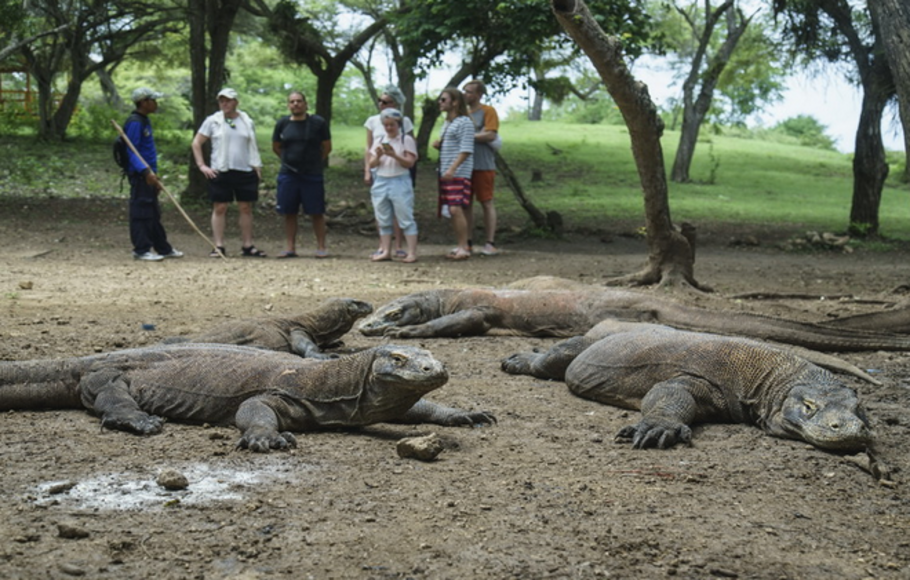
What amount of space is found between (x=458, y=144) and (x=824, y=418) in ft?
22.3

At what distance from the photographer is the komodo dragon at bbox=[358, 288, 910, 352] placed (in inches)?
252

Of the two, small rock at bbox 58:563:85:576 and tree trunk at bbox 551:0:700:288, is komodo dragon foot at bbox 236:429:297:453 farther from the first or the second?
tree trunk at bbox 551:0:700:288

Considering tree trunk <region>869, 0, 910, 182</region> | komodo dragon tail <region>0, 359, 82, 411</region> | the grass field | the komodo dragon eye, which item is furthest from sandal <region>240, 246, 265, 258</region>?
the komodo dragon eye

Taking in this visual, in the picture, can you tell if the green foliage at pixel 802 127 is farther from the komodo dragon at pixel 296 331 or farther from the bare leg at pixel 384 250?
the komodo dragon at pixel 296 331

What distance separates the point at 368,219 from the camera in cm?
1431

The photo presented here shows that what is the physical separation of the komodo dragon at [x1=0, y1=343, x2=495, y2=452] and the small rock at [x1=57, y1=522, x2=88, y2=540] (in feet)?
3.34

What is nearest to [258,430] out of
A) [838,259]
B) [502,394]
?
[502,394]

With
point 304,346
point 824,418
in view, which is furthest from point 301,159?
point 824,418

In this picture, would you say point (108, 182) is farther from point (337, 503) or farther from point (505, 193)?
point (337, 503)

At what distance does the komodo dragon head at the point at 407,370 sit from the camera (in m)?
3.72

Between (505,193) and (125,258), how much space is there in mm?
9389

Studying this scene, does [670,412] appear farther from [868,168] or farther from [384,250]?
[868,168]

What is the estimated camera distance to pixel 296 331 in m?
5.71

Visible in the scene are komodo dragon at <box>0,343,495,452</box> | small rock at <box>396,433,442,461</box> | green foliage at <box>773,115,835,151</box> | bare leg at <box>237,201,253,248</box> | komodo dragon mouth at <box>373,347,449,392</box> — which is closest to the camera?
small rock at <box>396,433,442,461</box>
